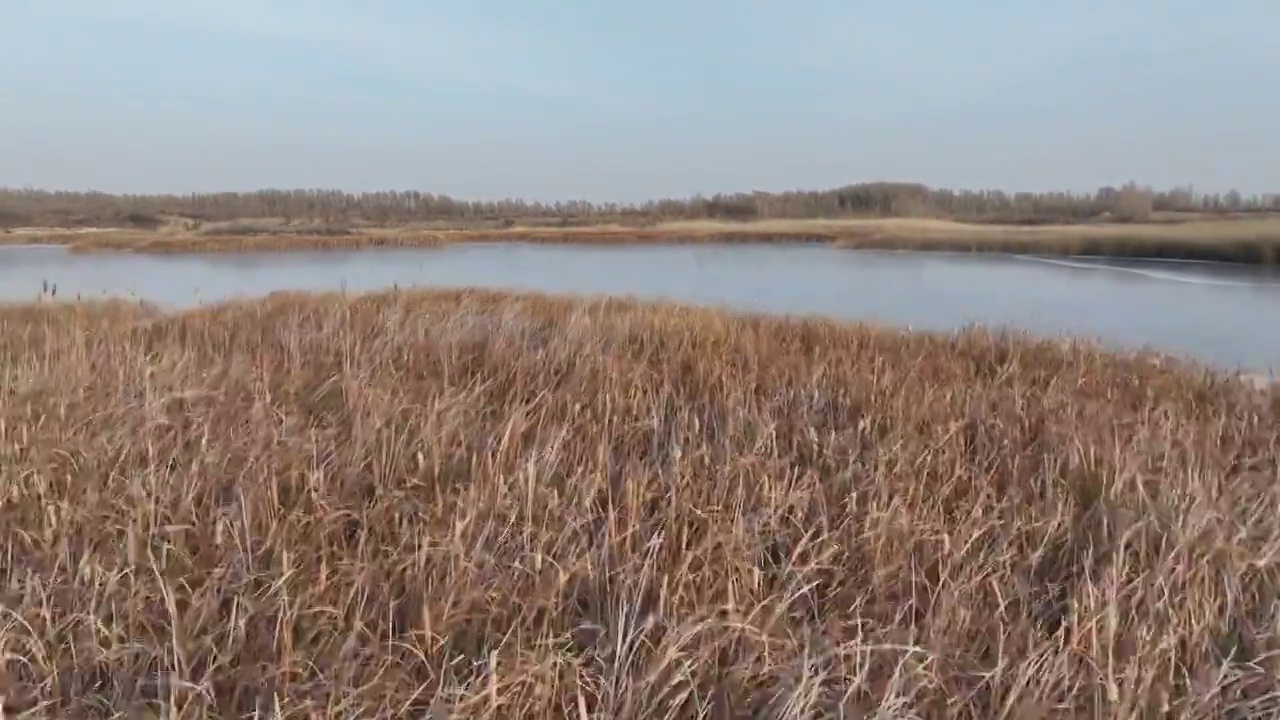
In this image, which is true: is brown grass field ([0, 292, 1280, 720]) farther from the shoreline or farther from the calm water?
the calm water

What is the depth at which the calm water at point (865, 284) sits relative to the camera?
34.8ft

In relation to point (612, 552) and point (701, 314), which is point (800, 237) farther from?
point (612, 552)

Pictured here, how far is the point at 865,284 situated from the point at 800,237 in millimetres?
27526

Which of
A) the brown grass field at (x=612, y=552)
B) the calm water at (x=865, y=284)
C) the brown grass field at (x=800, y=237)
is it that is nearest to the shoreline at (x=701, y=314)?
the calm water at (x=865, y=284)

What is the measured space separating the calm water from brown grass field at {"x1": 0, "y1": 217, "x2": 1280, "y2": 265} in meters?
1.75

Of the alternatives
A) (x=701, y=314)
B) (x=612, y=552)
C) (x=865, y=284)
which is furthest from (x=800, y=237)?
(x=612, y=552)

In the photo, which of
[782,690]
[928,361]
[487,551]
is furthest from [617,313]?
[782,690]

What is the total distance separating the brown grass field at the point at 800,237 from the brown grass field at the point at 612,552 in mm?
24953

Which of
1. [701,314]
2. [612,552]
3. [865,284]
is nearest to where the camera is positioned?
[612,552]

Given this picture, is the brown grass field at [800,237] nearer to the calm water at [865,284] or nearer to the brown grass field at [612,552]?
the calm water at [865,284]

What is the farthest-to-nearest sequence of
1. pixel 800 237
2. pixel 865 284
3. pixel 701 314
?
pixel 800 237 < pixel 865 284 < pixel 701 314

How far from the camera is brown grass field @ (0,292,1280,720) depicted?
58.5 inches

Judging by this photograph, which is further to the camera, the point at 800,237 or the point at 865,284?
the point at 800,237

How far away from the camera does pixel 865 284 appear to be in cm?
1944
